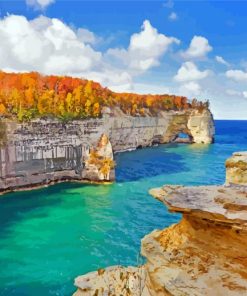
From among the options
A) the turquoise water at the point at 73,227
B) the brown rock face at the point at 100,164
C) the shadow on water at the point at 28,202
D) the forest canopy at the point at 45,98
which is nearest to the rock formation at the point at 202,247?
the turquoise water at the point at 73,227

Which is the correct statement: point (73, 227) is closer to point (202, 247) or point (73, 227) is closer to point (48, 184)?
point (48, 184)

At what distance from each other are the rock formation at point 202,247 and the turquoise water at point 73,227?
12.2 metres

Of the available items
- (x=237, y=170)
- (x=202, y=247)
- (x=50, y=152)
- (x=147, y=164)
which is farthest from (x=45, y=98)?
(x=202, y=247)

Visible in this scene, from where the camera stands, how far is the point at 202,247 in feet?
29.0

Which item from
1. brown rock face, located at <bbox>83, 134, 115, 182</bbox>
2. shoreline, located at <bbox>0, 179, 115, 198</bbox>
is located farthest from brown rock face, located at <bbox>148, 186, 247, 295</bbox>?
brown rock face, located at <bbox>83, 134, 115, 182</bbox>

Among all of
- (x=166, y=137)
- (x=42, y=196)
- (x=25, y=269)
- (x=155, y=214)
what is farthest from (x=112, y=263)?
(x=166, y=137)

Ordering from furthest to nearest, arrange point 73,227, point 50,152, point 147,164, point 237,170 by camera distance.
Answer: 1. point 147,164
2. point 50,152
3. point 73,227
4. point 237,170

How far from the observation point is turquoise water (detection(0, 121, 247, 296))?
21797 mm

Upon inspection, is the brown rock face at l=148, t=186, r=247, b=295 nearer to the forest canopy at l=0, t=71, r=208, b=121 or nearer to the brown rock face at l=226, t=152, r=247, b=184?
the brown rock face at l=226, t=152, r=247, b=184

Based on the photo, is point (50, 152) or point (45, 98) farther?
point (45, 98)

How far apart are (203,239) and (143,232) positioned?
1983cm

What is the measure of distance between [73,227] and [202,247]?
2249cm

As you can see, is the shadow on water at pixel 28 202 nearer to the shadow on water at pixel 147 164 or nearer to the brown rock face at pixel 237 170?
the shadow on water at pixel 147 164

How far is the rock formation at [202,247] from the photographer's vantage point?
804 cm
